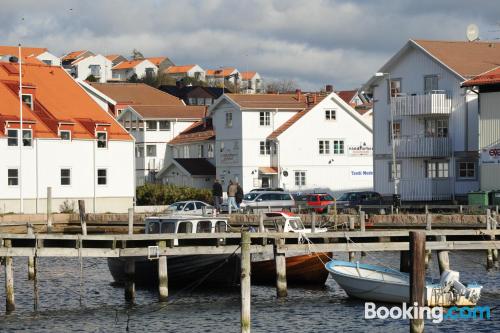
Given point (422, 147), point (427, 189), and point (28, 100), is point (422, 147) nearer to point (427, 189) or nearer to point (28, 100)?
point (427, 189)

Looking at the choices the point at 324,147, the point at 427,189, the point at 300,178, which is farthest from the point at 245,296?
the point at 324,147

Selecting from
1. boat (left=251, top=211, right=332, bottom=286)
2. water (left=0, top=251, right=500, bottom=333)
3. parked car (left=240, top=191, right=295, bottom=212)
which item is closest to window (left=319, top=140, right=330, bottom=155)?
parked car (left=240, top=191, right=295, bottom=212)

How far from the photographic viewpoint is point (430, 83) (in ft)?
247

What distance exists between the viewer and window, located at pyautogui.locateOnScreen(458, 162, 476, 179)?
238 feet

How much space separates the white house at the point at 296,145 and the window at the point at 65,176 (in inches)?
769

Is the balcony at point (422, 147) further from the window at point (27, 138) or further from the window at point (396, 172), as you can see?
the window at point (27, 138)

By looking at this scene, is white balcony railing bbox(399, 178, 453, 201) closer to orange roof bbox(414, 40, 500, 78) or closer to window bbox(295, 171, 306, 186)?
orange roof bbox(414, 40, 500, 78)

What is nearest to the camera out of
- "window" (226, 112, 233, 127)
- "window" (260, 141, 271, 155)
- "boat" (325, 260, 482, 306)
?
"boat" (325, 260, 482, 306)

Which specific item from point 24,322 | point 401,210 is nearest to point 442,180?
point 401,210

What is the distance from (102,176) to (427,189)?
24.9m

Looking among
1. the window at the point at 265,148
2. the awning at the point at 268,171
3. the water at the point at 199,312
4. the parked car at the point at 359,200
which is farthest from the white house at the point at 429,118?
the water at the point at 199,312

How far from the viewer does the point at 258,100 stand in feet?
314

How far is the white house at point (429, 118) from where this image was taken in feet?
238

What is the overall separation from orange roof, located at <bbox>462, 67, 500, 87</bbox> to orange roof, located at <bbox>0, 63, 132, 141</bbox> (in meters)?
27.9
